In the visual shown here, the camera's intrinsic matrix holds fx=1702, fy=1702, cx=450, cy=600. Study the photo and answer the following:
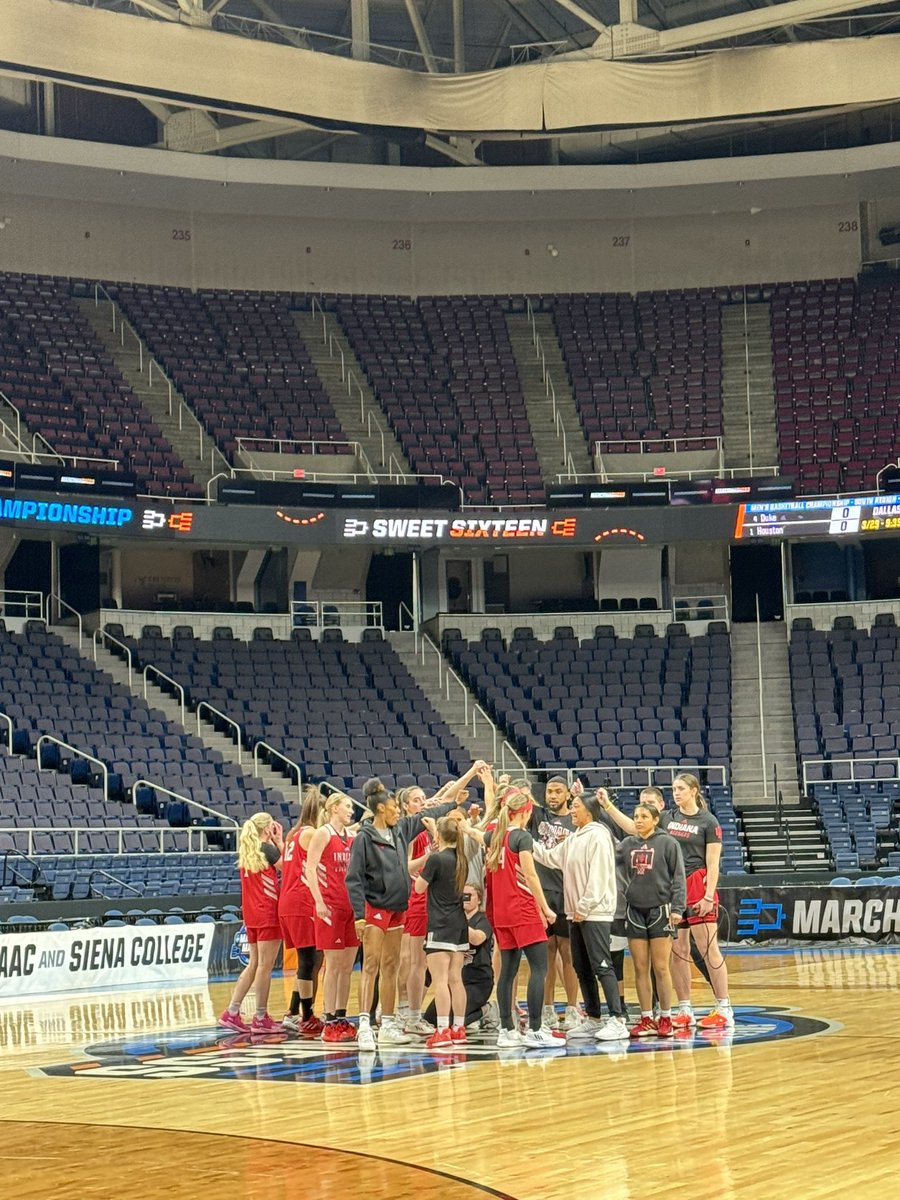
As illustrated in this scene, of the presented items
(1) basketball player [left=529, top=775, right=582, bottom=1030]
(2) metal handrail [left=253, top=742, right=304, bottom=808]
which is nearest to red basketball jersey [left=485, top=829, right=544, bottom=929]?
(1) basketball player [left=529, top=775, right=582, bottom=1030]

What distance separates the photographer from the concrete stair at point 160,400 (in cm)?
3872

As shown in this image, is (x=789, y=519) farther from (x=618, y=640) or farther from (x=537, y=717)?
(x=537, y=717)

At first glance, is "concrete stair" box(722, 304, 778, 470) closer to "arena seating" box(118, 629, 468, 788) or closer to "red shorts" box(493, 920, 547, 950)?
"arena seating" box(118, 629, 468, 788)

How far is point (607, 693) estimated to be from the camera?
36.4 metres

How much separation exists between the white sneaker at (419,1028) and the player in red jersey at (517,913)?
2.64 feet

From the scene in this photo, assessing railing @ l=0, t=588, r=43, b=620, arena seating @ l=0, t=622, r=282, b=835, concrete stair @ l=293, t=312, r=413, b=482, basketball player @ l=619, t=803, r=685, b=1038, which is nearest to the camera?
basketball player @ l=619, t=803, r=685, b=1038

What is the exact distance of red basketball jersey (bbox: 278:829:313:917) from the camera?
45.2 ft

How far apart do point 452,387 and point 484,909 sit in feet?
96.8

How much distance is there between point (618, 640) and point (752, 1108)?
28.8 m

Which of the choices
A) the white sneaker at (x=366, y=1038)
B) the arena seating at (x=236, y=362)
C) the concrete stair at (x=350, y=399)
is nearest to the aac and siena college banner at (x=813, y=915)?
the white sneaker at (x=366, y=1038)

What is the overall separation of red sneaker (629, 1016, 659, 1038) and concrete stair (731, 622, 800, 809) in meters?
20.8

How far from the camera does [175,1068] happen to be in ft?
40.2

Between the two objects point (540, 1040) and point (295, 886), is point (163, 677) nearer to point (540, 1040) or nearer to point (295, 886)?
point (295, 886)

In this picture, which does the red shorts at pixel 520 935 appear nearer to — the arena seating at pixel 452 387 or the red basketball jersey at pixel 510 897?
the red basketball jersey at pixel 510 897
